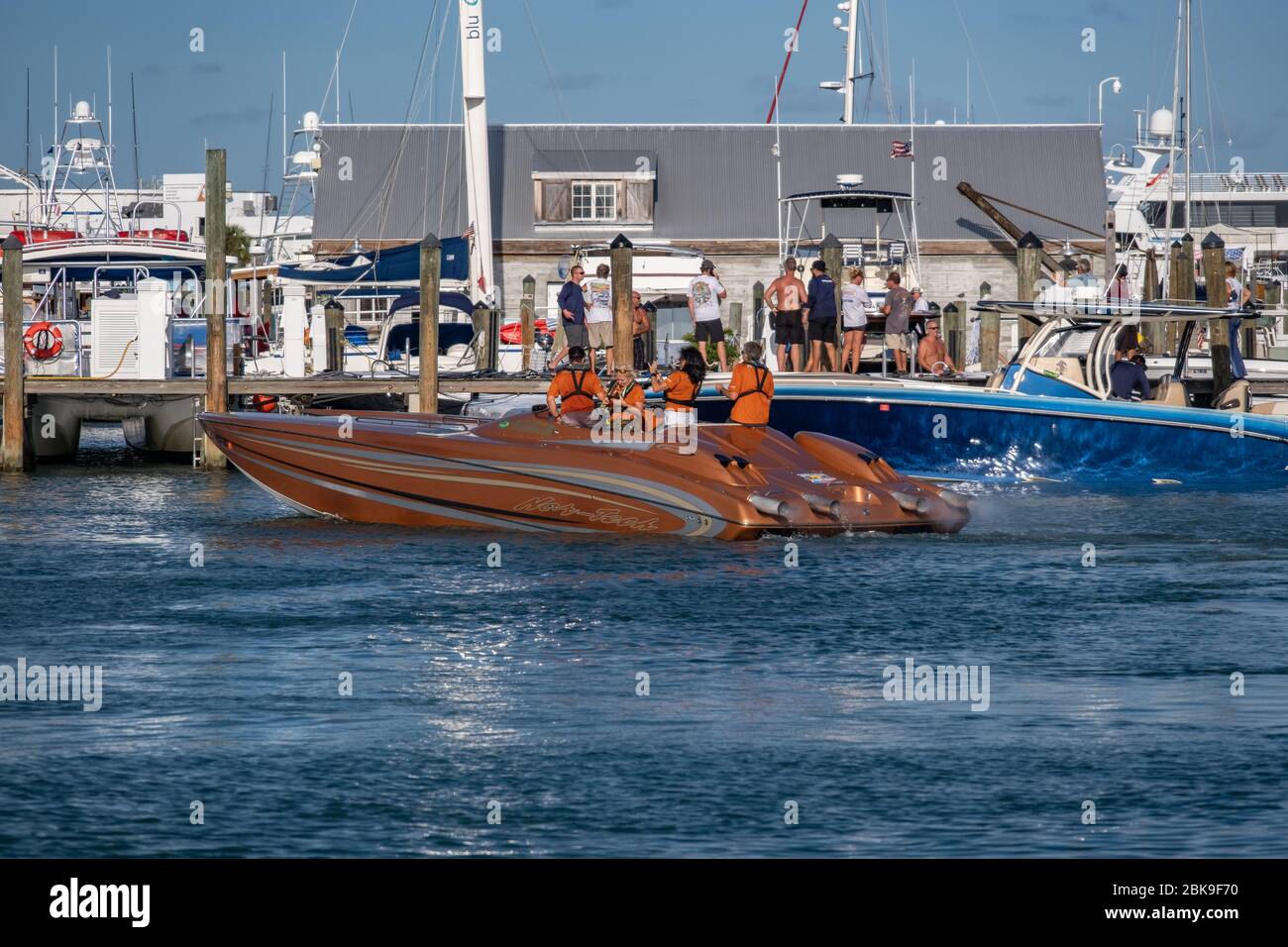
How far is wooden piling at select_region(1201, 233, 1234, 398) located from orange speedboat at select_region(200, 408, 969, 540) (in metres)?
6.62

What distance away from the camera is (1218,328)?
19812mm

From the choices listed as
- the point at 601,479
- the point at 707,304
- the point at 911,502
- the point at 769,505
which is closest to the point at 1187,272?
the point at 707,304

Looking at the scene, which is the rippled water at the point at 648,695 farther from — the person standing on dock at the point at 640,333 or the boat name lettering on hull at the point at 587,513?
the person standing on dock at the point at 640,333

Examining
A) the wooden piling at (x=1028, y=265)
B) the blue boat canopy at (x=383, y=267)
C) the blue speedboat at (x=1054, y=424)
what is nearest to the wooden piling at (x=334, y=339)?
the blue boat canopy at (x=383, y=267)

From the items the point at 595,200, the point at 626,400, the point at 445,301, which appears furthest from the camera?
the point at 595,200

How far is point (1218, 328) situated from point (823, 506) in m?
8.24

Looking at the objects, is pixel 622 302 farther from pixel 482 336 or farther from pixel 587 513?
pixel 587 513

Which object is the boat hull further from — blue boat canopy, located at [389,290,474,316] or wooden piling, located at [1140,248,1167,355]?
blue boat canopy, located at [389,290,474,316]

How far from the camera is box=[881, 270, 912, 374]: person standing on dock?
22.9 m

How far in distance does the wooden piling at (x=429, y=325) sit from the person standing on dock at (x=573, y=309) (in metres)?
2.39

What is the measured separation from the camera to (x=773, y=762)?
789 cm

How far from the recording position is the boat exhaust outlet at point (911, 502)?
552 inches

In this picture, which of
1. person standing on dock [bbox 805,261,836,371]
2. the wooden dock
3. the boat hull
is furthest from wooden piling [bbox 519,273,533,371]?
the boat hull
